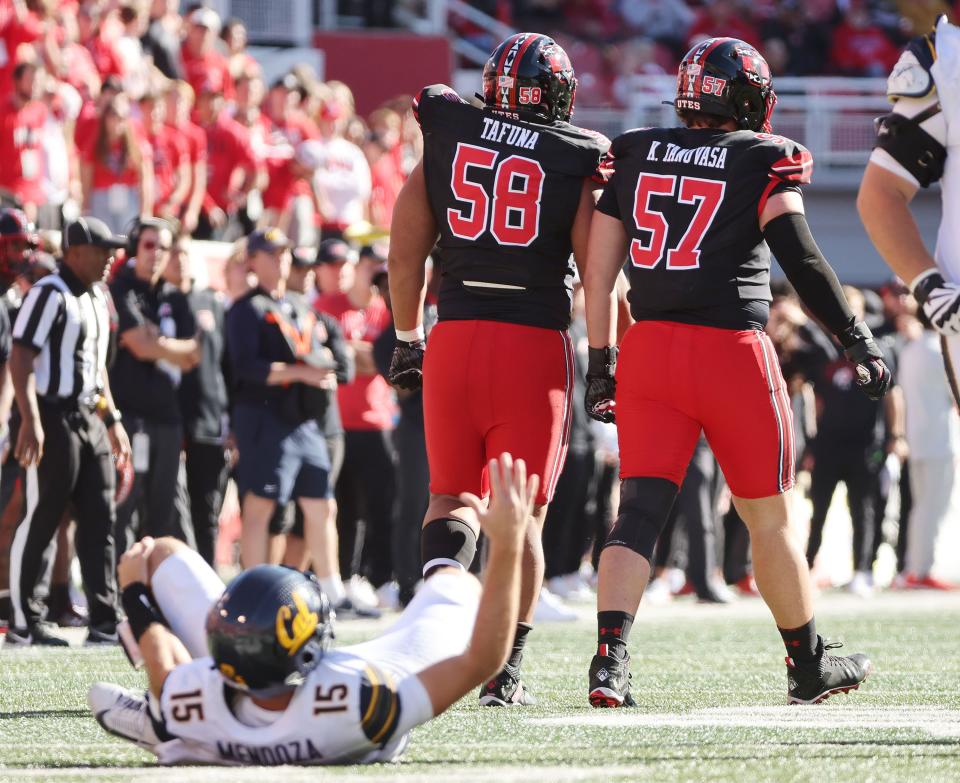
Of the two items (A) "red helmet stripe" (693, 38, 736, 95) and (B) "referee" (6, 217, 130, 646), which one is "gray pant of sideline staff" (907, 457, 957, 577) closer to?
(B) "referee" (6, 217, 130, 646)

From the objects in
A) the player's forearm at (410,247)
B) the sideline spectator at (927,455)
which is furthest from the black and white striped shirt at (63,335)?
the sideline spectator at (927,455)

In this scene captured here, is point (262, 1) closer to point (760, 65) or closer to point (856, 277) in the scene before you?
point (856, 277)

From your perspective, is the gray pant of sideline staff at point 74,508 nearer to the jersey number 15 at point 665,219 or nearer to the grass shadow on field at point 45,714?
the grass shadow on field at point 45,714

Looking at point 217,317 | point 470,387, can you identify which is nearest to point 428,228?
point 470,387

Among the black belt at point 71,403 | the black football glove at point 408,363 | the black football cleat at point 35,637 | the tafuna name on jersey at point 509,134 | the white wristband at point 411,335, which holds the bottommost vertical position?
the black football cleat at point 35,637

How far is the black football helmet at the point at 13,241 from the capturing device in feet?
29.5

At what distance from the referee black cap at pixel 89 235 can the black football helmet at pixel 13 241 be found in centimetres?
58

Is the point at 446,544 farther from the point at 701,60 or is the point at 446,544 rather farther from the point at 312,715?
the point at 701,60

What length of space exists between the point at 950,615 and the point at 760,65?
5.51 metres

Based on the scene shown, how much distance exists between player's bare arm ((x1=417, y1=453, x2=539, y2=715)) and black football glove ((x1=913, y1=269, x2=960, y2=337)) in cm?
135

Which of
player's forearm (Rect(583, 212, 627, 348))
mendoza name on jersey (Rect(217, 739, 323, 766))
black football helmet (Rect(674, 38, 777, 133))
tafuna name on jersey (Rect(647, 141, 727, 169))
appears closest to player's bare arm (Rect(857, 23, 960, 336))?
tafuna name on jersey (Rect(647, 141, 727, 169))

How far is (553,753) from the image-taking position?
429 centimetres

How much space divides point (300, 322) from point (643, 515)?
15.4 ft

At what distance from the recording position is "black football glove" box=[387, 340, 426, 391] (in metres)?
5.94
